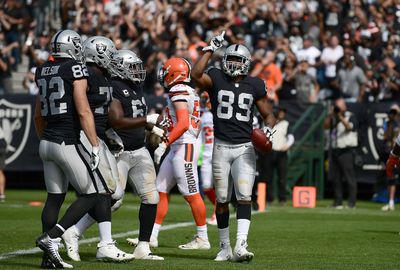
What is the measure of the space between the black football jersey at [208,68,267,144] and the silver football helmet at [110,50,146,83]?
757 mm

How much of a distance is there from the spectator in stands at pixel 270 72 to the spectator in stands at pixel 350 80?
128cm

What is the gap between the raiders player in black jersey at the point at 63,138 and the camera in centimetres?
843

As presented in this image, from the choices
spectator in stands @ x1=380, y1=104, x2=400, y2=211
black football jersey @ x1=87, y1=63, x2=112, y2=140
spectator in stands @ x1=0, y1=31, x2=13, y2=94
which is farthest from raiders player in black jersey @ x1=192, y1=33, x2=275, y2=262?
spectator in stands @ x1=0, y1=31, x2=13, y2=94

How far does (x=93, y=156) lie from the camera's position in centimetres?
845

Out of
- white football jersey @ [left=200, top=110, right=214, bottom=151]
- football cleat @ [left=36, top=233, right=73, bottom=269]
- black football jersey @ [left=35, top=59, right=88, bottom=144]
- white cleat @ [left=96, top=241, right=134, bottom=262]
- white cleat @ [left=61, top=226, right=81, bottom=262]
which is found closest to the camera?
football cleat @ [left=36, top=233, right=73, bottom=269]

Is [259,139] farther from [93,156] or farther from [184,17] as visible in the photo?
[184,17]

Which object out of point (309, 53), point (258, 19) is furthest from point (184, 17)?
point (309, 53)

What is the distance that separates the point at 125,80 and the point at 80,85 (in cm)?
113

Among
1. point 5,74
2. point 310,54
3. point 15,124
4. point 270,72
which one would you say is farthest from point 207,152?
point 5,74

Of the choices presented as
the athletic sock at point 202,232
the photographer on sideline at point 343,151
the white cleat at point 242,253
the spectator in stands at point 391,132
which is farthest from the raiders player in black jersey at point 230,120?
the spectator in stands at point 391,132

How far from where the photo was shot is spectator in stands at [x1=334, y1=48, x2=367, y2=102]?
20734 millimetres

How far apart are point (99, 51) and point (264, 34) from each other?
14133 millimetres

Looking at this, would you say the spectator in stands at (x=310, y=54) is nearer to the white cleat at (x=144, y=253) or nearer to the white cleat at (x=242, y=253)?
the white cleat at (x=144, y=253)

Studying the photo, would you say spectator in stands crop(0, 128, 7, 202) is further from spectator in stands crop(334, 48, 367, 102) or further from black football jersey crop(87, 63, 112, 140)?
black football jersey crop(87, 63, 112, 140)
